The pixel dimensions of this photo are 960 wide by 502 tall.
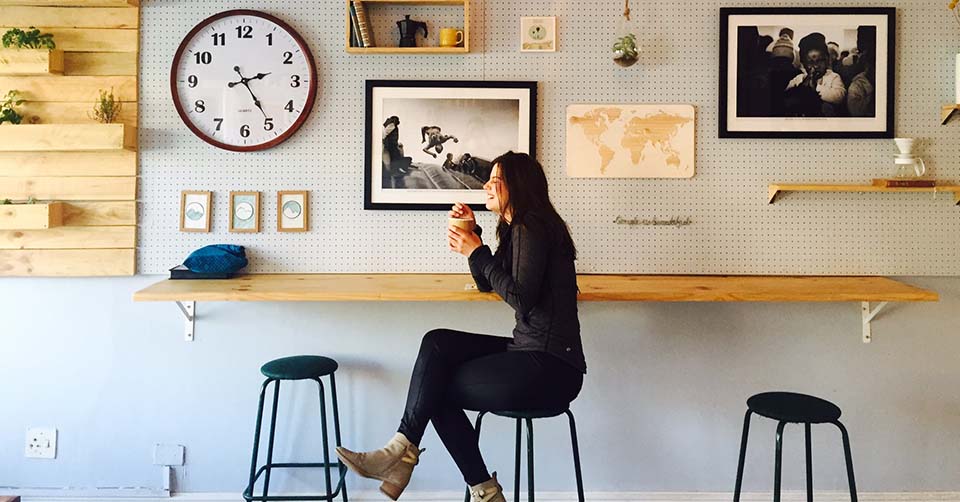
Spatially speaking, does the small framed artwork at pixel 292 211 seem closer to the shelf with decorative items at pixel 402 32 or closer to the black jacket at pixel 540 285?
the shelf with decorative items at pixel 402 32

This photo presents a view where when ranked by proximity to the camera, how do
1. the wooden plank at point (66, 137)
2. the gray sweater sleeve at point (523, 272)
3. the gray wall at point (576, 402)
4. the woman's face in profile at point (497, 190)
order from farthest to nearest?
the gray wall at point (576, 402) → the wooden plank at point (66, 137) → the woman's face in profile at point (497, 190) → the gray sweater sleeve at point (523, 272)

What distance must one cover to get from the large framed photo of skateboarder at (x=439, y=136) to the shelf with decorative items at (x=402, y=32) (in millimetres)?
129

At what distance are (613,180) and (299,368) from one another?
1358 millimetres

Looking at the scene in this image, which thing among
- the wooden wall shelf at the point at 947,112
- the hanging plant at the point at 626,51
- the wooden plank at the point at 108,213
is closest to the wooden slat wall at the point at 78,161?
the wooden plank at the point at 108,213

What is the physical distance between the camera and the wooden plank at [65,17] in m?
2.70

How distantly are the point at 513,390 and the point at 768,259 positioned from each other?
1.24 m

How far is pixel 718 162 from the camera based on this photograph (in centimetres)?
274

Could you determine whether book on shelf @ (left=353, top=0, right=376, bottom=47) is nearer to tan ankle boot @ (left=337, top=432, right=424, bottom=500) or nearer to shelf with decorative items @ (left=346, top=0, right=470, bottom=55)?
shelf with decorative items @ (left=346, top=0, right=470, bottom=55)

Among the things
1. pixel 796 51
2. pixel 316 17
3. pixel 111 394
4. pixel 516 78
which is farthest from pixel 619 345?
Answer: pixel 111 394

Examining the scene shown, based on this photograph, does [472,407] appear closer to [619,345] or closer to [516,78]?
[619,345]

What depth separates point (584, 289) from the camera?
96.7 inches

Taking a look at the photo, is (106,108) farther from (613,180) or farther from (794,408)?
(794,408)

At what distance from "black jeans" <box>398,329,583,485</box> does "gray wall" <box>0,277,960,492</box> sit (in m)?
0.57

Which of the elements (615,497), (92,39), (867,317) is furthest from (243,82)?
(867,317)
